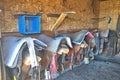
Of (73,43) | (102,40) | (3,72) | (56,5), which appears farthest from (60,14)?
(3,72)

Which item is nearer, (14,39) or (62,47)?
(14,39)

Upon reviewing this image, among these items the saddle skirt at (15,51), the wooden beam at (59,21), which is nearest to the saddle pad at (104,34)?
the wooden beam at (59,21)

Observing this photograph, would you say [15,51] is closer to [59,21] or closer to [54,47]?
[54,47]

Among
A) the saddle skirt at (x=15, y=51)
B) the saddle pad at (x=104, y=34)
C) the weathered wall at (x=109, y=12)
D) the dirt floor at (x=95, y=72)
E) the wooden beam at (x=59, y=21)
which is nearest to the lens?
the saddle skirt at (x=15, y=51)

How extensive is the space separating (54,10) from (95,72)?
1.76 m

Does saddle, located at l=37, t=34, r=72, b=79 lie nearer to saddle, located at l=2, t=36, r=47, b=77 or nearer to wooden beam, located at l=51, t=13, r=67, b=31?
wooden beam, located at l=51, t=13, r=67, b=31

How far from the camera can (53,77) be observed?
12.1ft

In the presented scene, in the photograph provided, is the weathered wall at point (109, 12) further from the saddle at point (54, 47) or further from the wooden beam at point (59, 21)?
the saddle at point (54, 47)

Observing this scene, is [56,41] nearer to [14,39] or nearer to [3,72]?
[14,39]

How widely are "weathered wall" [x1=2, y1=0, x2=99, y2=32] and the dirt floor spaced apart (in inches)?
45.3

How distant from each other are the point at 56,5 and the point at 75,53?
1.25m

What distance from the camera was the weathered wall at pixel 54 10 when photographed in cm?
355

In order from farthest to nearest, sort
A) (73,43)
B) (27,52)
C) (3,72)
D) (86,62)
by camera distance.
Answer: (86,62) < (73,43) < (27,52) < (3,72)

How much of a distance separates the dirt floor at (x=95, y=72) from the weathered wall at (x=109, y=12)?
1.44 metres
